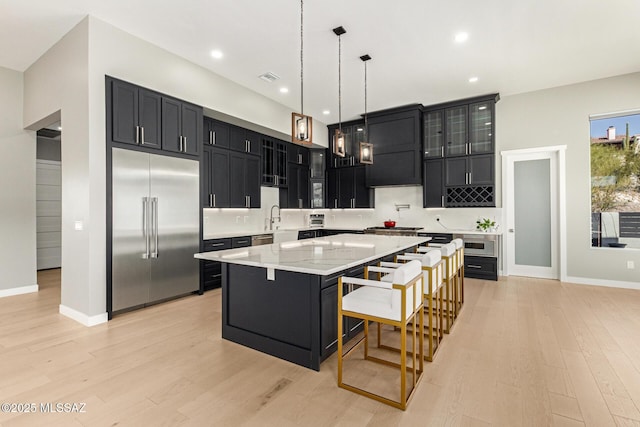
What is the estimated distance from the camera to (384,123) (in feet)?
21.3

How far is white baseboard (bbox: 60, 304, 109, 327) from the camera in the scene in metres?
3.40

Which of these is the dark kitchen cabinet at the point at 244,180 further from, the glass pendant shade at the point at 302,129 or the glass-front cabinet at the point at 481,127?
the glass-front cabinet at the point at 481,127

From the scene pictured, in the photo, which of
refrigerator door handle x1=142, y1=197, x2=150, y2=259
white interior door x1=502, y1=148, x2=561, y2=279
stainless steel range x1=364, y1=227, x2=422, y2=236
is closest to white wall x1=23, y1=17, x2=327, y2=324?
refrigerator door handle x1=142, y1=197, x2=150, y2=259

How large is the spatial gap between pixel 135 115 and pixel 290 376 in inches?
136

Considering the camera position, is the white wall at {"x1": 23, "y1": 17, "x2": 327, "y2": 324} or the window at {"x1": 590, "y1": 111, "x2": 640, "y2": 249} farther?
the window at {"x1": 590, "y1": 111, "x2": 640, "y2": 249}

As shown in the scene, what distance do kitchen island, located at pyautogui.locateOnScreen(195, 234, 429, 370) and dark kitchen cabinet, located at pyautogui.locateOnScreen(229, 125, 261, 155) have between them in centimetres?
301

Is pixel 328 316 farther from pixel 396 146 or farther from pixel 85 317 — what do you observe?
pixel 396 146

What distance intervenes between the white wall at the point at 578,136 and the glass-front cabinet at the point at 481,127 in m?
0.50

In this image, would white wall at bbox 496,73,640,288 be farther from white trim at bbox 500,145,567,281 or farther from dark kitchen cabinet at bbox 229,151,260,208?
dark kitchen cabinet at bbox 229,151,260,208

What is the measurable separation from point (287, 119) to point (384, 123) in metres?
2.05

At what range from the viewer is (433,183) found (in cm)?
620

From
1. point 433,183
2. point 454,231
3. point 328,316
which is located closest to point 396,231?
point 454,231

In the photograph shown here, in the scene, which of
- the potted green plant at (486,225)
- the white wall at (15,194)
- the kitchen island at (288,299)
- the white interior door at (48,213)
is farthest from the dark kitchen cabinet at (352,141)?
the white interior door at (48,213)

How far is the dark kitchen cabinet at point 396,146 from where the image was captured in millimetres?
6191
